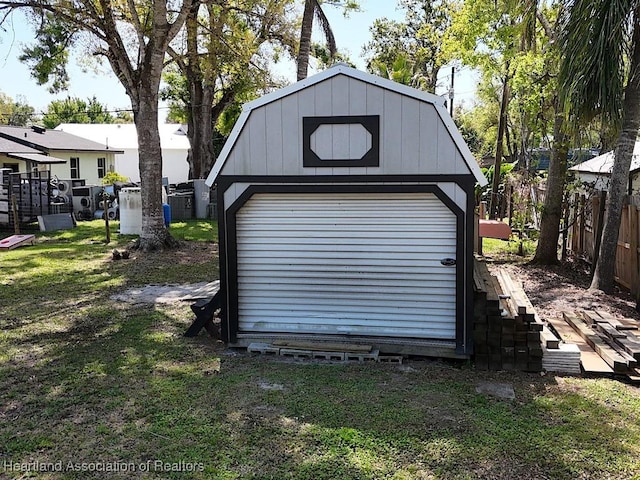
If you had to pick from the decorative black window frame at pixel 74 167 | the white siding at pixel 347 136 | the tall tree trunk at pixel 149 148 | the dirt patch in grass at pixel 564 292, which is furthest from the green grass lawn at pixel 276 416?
the decorative black window frame at pixel 74 167

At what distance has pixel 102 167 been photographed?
3195 centimetres

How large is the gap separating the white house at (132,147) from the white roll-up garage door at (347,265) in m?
34.0

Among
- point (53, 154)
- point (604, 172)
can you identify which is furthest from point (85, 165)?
point (604, 172)

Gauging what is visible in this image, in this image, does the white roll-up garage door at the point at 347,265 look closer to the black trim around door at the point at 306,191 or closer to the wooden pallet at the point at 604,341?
the black trim around door at the point at 306,191

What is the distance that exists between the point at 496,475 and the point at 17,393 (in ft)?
13.6

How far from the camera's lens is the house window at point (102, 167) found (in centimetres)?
3167

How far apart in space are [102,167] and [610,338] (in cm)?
3001

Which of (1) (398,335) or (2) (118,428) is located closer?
(2) (118,428)

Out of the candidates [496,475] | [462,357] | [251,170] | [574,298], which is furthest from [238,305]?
[574,298]

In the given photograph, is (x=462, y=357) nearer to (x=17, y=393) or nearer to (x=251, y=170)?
(x=251, y=170)

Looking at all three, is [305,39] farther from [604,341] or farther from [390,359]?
[604,341]

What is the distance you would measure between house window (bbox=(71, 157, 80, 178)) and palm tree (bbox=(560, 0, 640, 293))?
26.4 metres

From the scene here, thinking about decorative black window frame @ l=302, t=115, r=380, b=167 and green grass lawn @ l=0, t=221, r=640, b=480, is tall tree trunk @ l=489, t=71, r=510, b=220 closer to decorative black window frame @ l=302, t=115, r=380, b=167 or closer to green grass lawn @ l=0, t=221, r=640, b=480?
decorative black window frame @ l=302, t=115, r=380, b=167

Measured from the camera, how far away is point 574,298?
8820 mm
